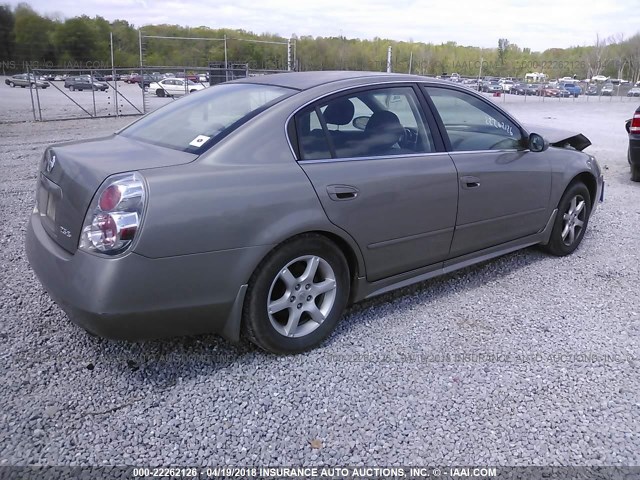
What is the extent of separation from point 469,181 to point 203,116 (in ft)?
5.93

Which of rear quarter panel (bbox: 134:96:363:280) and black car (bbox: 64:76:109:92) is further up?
black car (bbox: 64:76:109:92)

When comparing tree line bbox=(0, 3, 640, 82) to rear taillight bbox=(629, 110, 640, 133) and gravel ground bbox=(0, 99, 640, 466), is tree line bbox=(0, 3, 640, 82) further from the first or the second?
gravel ground bbox=(0, 99, 640, 466)

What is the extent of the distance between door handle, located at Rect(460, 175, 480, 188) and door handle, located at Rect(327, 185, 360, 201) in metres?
0.94

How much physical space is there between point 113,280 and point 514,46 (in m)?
141

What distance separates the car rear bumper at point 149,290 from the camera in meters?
2.50

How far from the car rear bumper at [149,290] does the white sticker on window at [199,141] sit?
0.65m

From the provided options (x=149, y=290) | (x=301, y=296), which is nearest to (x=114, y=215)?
(x=149, y=290)

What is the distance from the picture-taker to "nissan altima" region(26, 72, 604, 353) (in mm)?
2553

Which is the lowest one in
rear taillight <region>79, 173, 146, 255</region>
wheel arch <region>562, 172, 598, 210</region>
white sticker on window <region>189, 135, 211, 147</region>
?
wheel arch <region>562, 172, 598, 210</region>

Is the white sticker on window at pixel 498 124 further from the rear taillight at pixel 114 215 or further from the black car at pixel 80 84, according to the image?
the black car at pixel 80 84

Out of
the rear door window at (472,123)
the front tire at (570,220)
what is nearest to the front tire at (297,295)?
the rear door window at (472,123)

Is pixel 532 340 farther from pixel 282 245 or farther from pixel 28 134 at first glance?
pixel 28 134

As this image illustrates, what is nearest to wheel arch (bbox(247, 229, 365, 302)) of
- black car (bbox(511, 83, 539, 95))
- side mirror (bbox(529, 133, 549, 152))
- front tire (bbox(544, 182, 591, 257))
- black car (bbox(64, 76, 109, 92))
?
side mirror (bbox(529, 133, 549, 152))

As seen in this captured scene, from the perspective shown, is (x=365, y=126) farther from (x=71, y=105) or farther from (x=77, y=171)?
(x=71, y=105)
